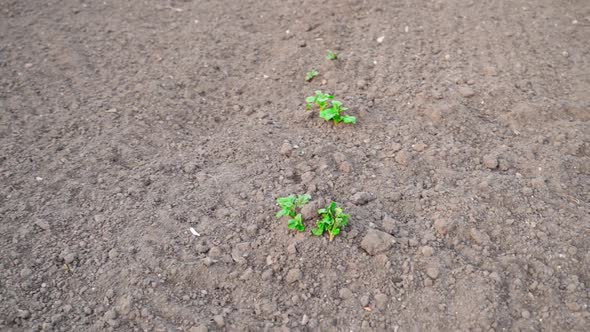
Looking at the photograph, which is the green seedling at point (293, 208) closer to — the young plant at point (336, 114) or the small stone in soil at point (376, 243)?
the small stone in soil at point (376, 243)

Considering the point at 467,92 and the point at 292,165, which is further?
the point at 467,92

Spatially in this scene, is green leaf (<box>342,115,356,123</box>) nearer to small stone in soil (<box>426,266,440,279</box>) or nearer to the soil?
the soil

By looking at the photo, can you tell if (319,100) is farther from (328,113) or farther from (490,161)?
(490,161)

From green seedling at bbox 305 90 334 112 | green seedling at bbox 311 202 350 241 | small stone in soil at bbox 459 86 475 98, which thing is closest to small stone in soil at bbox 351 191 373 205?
green seedling at bbox 311 202 350 241

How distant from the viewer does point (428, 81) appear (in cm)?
404

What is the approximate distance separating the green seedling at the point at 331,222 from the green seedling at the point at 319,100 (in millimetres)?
997

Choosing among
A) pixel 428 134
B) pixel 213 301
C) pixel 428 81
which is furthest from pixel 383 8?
pixel 213 301

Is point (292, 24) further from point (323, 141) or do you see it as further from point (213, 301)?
point (213, 301)

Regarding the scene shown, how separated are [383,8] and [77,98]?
9.32ft

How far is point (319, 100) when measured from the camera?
3.55m

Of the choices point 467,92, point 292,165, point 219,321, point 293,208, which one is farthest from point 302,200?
point 467,92

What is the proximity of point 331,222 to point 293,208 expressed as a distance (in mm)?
242

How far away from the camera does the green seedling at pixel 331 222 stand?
2768 millimetres

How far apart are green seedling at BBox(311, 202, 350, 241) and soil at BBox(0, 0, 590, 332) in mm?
59
